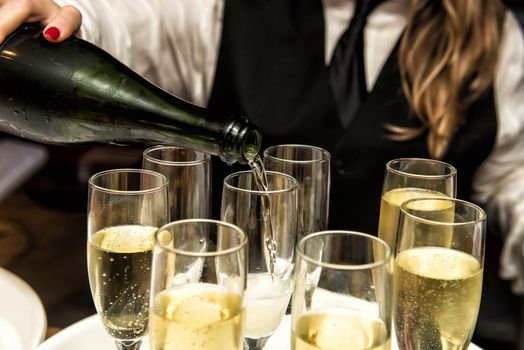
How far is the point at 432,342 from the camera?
2.77ft

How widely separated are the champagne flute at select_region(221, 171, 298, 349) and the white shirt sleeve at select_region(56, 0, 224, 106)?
66 cm

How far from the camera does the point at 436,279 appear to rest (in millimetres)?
821

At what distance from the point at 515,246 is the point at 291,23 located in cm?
75

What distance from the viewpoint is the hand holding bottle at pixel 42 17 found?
95 centimetres

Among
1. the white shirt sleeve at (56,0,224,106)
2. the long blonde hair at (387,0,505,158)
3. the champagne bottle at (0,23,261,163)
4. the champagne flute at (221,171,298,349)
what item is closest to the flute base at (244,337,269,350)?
the champagne flute at (221,171,298,349)

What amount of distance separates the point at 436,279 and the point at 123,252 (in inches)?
14.0

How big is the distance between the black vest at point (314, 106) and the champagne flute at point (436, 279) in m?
0.77

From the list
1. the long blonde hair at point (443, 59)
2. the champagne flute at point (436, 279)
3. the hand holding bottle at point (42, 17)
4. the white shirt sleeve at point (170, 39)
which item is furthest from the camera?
the long blonde hair at point (443, 59)

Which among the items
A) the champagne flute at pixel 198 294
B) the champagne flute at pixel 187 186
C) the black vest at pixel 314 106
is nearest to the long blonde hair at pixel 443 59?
the black vest at pixel 314 106

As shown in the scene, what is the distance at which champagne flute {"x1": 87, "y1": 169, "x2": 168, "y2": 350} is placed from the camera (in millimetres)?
834

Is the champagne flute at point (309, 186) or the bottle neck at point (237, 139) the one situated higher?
the bottle neck at point (237, 139)

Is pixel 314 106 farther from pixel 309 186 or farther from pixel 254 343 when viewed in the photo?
pixel 254 343

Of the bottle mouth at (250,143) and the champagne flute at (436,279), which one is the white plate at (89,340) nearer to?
the champagne flute at (436,279)

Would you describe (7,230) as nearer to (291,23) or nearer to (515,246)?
(291,23)
